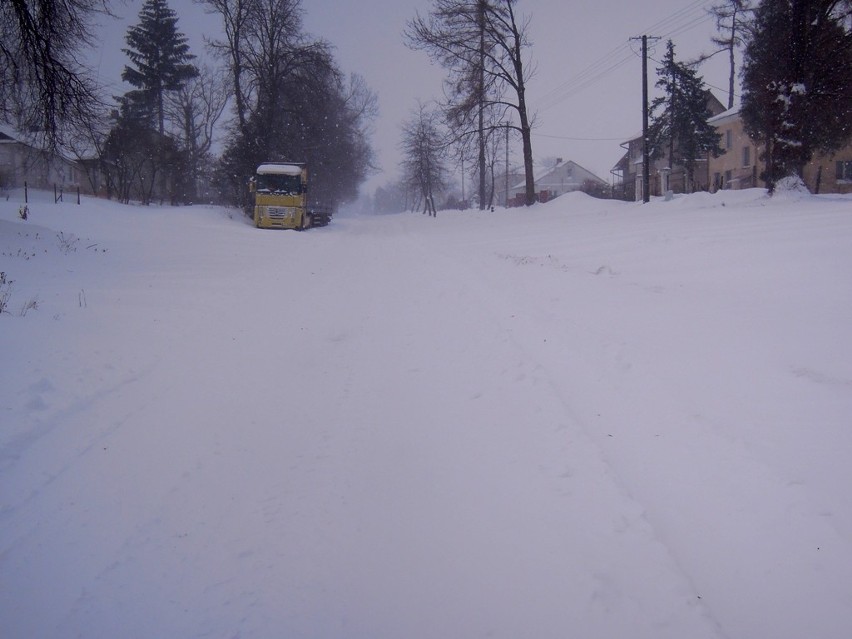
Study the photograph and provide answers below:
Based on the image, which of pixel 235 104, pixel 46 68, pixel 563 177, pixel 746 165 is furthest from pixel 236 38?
pixel 563 177

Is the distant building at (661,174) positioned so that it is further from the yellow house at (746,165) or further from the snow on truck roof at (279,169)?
the snow on truck roof at (279,169)

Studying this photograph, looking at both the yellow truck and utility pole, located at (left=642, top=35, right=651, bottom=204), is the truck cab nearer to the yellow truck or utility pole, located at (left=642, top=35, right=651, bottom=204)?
the yellow truck

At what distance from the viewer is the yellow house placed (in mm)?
36188

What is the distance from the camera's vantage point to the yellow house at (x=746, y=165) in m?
36.2

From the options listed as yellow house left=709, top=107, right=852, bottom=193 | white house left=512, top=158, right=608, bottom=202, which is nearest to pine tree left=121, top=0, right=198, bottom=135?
yellow house left=709, top=107, right=852, bottom=193

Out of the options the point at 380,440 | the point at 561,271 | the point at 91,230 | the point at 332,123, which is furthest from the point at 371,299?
the point at 332,123

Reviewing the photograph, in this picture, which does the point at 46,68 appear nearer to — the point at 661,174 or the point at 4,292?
the point at 4,292

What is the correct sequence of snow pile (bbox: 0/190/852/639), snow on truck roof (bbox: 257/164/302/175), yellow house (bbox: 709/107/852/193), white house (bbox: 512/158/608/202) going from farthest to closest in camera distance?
white house (bbox: 512/158/608/202) < yellow house (bbox: 709/107/852/193) < snow on truck roof (bbox: 257/164/302/175) < snow pile (bbox: 0/190/852/639)

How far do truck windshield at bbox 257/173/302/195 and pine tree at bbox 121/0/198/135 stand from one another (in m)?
15.3

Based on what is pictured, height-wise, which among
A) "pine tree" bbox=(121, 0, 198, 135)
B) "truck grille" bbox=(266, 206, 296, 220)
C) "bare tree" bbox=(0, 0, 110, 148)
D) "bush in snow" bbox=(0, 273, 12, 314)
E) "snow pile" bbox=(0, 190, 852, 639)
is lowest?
"snow pile" bbox=(0, 190, 852, 639)

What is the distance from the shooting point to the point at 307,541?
2945mm

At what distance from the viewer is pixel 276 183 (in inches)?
1099

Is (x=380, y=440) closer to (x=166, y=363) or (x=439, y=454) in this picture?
(x=439, y=454)

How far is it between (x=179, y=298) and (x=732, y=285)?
8.50 metres
